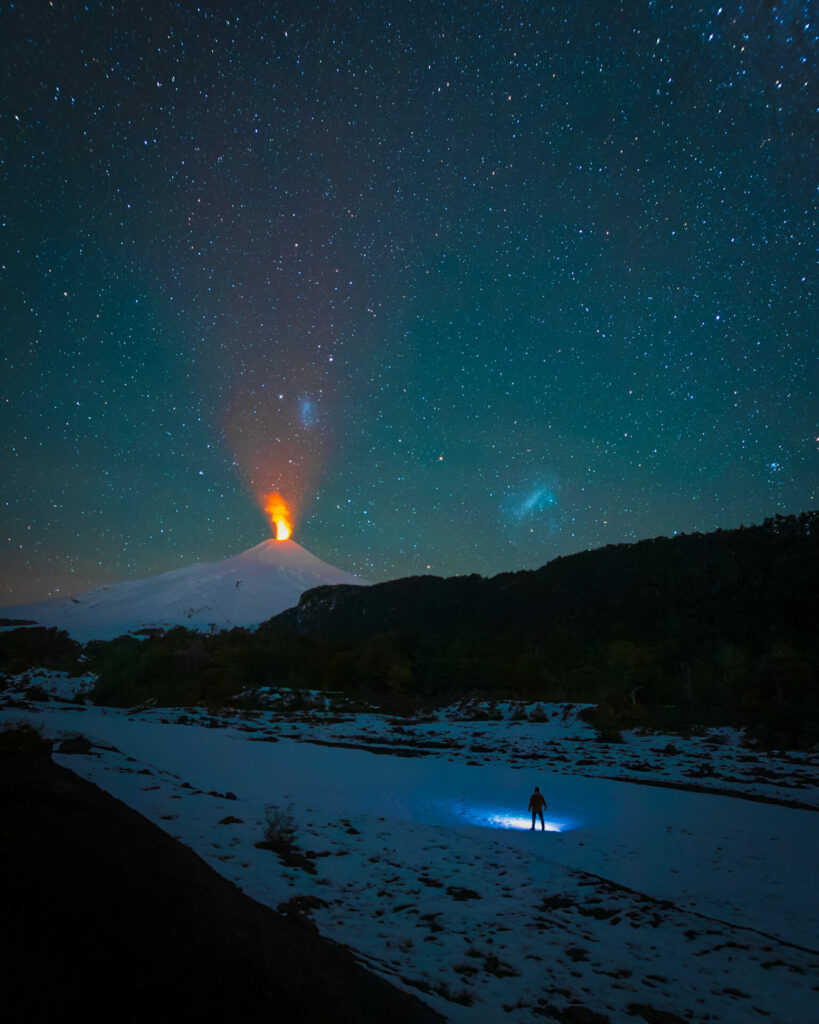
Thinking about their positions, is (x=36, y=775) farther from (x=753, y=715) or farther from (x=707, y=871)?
(x=753, y=715)

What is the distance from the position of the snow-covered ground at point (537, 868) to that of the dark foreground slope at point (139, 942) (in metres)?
1.96

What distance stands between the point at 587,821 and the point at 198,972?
12.5 metres

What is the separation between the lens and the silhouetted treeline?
34.3 m

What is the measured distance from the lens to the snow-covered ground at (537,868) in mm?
6035

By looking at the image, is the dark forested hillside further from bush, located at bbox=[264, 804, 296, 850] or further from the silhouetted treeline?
bush, located at bbox=[264, 804, 296, 850]

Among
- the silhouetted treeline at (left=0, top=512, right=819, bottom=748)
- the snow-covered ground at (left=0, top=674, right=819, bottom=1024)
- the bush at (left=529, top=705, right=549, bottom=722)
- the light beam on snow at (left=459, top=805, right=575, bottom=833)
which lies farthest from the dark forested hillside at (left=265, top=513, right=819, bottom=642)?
the light beam on snow at (left=459, top=805, right=575, bottom=833)

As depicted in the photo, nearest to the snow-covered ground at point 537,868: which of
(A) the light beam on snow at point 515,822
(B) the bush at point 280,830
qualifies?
(A) the light beam on snow at point 515,822

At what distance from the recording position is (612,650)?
160 feet

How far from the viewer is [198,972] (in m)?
3.46

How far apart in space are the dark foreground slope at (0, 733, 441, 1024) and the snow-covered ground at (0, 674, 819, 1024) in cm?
196

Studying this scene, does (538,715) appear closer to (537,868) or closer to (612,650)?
(612,650)

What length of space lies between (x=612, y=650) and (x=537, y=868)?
42089 millimetres

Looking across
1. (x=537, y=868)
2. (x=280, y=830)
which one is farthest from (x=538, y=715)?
(x=280, y=830)

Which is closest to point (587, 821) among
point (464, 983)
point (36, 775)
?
point (464, 983)
